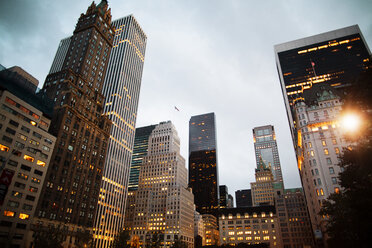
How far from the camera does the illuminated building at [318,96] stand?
91.9 m

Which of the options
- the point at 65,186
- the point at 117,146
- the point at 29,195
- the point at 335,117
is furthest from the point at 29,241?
the point at 335,117

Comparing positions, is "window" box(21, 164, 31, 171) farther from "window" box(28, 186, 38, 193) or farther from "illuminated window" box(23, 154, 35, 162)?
"window" box(28, 186, 38, 193)

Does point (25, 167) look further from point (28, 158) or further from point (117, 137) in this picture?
point (117, 137)

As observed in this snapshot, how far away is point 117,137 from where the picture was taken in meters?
164

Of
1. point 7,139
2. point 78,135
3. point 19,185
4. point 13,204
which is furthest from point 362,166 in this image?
point 78,135

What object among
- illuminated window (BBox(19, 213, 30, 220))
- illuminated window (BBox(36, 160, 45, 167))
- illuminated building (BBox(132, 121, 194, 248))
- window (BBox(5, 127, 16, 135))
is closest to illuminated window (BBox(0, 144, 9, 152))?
window (BBox(5, 127, 16, 135))

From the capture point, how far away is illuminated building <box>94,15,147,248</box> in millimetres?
139625

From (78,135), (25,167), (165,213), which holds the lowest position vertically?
(165,213)

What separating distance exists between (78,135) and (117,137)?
54.0 metres

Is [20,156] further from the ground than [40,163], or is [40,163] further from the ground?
[20,156]

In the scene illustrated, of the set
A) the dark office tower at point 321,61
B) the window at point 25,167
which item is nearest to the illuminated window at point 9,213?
the window at point 25,167

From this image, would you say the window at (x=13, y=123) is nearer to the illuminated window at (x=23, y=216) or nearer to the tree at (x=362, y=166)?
the illuminated window at (x=23, y=216)

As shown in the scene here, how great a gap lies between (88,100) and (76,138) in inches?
1006

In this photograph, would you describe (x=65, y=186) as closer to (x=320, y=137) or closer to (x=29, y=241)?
(x=29, y=241)
